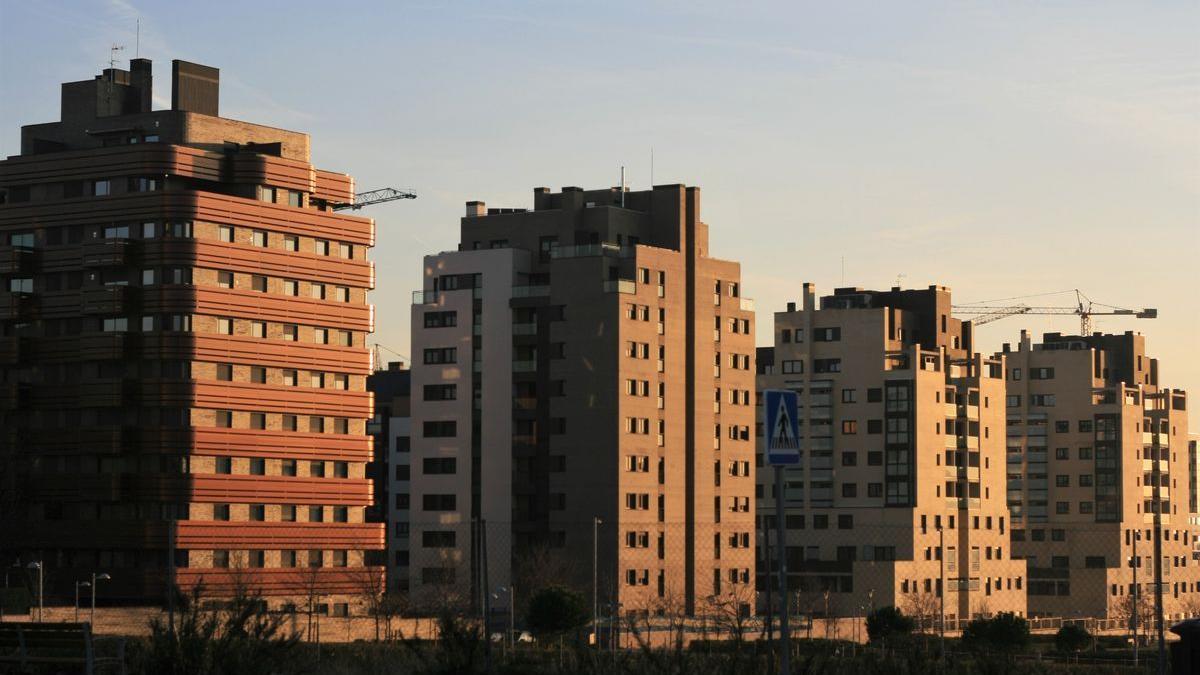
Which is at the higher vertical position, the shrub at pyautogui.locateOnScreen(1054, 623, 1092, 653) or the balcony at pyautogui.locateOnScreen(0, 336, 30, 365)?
the balcony at pyautogui.locateOnScreen(0, 336, 30, 365)

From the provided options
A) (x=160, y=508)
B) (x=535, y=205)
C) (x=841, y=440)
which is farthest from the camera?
(x=841, y=440)

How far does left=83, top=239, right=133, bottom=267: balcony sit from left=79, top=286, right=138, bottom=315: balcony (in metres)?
1.27

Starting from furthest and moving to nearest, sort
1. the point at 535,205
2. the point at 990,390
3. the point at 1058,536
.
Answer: the point at 1058,536, the point at 990,390, the point at 535,205

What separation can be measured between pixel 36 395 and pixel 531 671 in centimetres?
7416

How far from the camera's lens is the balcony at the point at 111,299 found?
9812 cm

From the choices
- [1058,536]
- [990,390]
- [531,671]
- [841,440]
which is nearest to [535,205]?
[841,440]

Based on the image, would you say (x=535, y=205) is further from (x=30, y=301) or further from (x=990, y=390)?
(x=990, y=390)

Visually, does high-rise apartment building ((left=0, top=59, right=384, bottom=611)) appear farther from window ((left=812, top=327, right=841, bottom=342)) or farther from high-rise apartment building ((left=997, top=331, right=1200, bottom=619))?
high-rise apartment building ((left=997, top=331, right=1200, bottom=619))

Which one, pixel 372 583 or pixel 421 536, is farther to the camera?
pixel 421 536

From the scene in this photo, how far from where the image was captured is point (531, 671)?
106 feet

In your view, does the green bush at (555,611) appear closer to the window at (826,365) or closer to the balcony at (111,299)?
the balcony at (111,299)

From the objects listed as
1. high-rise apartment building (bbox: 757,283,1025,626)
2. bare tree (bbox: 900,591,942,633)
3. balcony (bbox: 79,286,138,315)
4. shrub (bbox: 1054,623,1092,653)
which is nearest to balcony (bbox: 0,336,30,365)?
balcony (bbox: 79,286,138,315)

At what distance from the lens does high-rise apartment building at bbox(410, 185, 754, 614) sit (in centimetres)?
11581

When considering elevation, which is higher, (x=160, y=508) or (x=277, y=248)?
(x=277, y=248)
